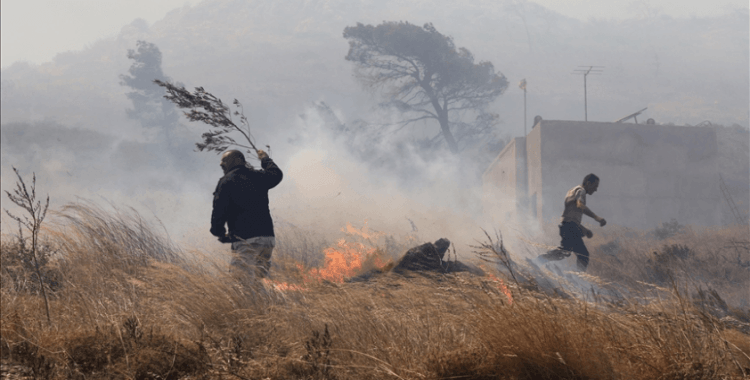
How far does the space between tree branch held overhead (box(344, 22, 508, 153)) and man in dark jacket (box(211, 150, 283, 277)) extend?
87.1ft

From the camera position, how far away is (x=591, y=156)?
17422mm

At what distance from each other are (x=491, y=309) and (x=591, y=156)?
16.7m

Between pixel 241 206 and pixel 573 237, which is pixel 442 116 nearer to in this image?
pixel 573 237

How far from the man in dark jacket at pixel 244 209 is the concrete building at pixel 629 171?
45.7 feet

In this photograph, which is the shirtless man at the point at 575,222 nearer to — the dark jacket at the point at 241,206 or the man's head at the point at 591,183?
the man's head at the point at 591,183

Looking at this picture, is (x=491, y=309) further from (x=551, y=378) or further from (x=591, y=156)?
(x=591, y=156)

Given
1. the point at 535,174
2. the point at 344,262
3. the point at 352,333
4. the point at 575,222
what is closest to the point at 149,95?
the point at 535,174

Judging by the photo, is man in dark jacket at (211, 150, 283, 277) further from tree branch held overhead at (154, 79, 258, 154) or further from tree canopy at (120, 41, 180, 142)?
tree canopy at (120, 41, 180, 142)

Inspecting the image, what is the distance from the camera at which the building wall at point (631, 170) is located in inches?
673

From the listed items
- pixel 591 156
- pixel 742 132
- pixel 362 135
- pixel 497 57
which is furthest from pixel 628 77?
pixel 591 156

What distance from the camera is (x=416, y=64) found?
105 feet

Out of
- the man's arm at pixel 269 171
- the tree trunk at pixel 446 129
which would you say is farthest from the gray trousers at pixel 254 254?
the tree trunk at pixel 446 129

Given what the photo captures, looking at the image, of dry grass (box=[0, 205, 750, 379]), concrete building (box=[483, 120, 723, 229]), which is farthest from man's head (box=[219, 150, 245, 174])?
concrete building (box=[483, 120, 723, 229])

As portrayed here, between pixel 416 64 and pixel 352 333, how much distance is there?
30830 millimetres
